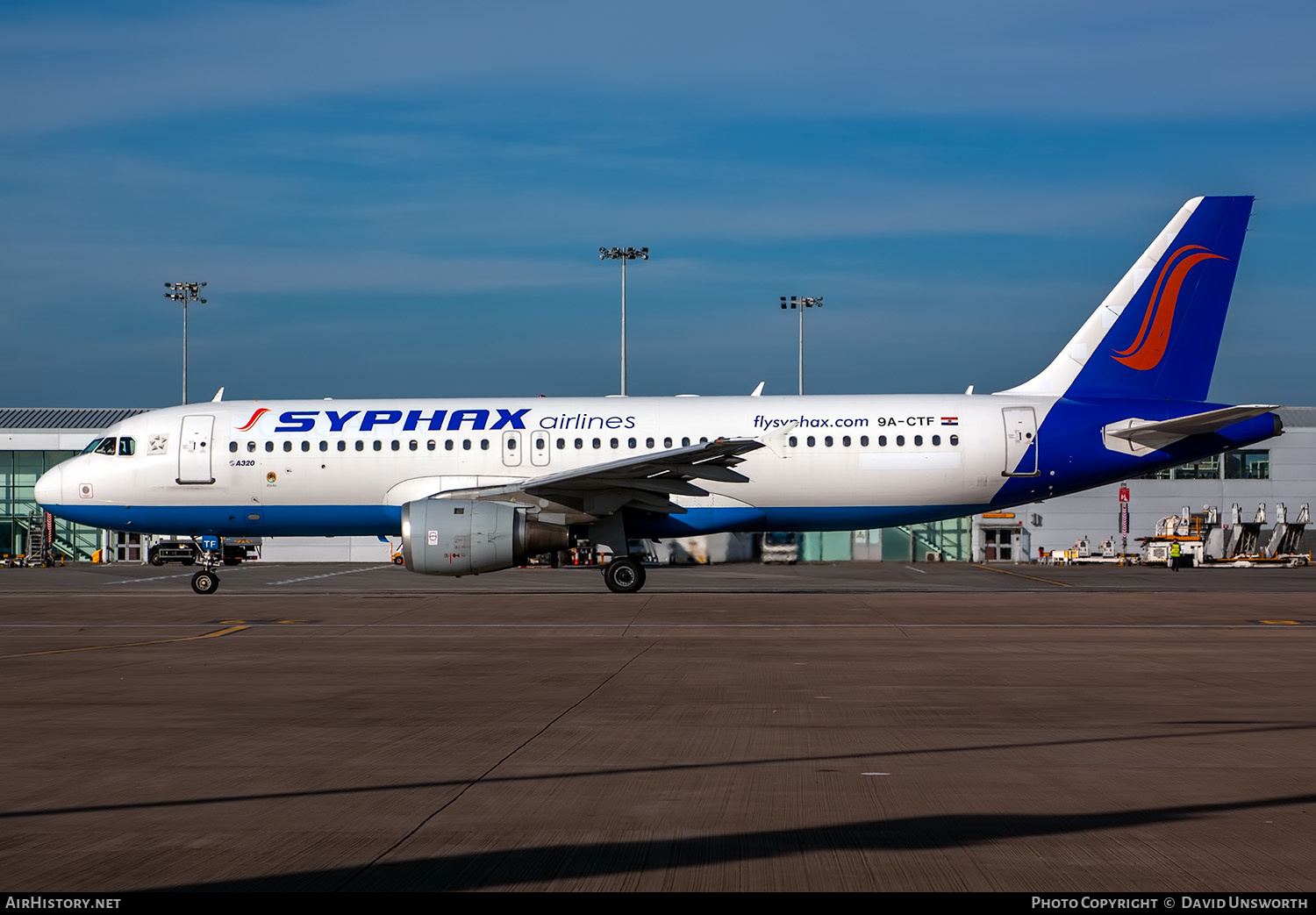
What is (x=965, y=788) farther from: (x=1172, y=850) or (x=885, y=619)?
(x=885, y=619)

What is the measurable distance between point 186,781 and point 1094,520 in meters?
53.0

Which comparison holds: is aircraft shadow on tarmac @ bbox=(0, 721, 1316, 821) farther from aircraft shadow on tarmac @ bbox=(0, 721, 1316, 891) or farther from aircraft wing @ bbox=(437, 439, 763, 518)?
aircraft wing @ bbox=(437, 439, 763, 518)

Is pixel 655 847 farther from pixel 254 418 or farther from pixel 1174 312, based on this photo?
pixel 1174 312

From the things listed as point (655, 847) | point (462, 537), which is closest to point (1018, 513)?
point (462, 537)

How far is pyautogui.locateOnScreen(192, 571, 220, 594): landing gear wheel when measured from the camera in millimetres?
27219

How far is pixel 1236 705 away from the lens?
10.6 m

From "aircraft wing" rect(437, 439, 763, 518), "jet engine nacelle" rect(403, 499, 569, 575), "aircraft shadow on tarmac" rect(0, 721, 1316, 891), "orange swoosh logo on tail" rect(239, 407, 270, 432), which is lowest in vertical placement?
"aircraft shadow on tarmac" rect(0, 721, 1316, 891)

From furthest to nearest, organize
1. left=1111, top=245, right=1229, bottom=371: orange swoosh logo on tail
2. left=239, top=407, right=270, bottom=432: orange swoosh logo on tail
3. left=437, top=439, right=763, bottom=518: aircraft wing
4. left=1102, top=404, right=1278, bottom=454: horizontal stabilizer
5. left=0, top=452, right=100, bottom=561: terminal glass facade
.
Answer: left=0, top=452, right=100, bottom=561: terminal glass facade, left=239, top=407, right=270, bottom=432: orange swoosh logo on tail, left=1111, top=245, right=1229, bottom=371: orange swoosh logo on tail, left=1102, top=404, right=1278, bottom=454: horizontal stabilizer, left=437, top=439, right=763, bottom=518: aircraft wing

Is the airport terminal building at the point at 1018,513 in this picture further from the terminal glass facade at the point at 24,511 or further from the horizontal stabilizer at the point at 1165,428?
the horizontal stabilizer at the point at 1165,428

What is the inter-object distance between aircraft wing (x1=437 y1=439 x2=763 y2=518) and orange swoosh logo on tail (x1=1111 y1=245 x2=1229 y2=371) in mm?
8829

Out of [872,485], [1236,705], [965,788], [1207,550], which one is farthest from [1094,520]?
[965,788]

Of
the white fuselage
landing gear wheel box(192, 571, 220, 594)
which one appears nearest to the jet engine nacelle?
the white fuselage

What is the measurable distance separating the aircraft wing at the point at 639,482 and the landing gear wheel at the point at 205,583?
5.90m

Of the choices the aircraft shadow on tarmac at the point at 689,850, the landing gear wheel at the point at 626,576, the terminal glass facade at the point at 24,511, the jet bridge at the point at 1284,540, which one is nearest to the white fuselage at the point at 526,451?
the landing gear wheel at the point at 626,576
